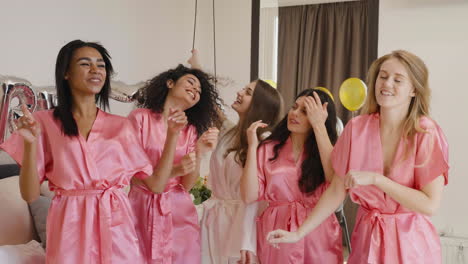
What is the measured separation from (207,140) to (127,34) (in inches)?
78.2

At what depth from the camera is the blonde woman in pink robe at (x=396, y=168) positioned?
1.55m

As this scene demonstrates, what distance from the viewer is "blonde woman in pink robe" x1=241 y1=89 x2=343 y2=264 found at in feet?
6.24

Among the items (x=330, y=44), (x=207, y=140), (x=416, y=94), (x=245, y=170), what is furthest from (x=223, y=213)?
(x=330, y=44)

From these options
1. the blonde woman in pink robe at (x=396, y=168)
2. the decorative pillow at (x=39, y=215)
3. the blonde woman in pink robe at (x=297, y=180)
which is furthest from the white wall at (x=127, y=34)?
the blonde woman in pink robe at (x=396, y=168)

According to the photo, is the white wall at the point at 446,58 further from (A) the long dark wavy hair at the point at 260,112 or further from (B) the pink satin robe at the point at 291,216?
(B) the pink satin robe at the point at 291,216

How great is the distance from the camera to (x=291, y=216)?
6.23ft

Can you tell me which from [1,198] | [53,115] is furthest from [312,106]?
[1,198]

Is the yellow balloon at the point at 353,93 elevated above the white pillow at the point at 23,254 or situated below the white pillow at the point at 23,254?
above

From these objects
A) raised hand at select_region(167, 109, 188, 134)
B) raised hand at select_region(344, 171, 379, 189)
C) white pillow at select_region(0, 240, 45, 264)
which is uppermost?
raised hand at select_region(167, 109, 188, 134)

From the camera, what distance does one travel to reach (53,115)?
5.45 feet

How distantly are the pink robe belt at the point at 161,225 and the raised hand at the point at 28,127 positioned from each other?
0.56 metres

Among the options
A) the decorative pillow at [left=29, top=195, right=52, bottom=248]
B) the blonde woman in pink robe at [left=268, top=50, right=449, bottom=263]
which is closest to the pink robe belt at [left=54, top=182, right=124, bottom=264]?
the blonde woman in pink robe at [left=268, top=50, right=449, bottom=263]

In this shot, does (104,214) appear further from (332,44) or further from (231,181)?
(332,44)

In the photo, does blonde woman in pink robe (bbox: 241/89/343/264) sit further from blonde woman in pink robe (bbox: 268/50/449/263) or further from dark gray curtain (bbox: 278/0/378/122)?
dark gray curtain (bbox: 278/0/378/122)
